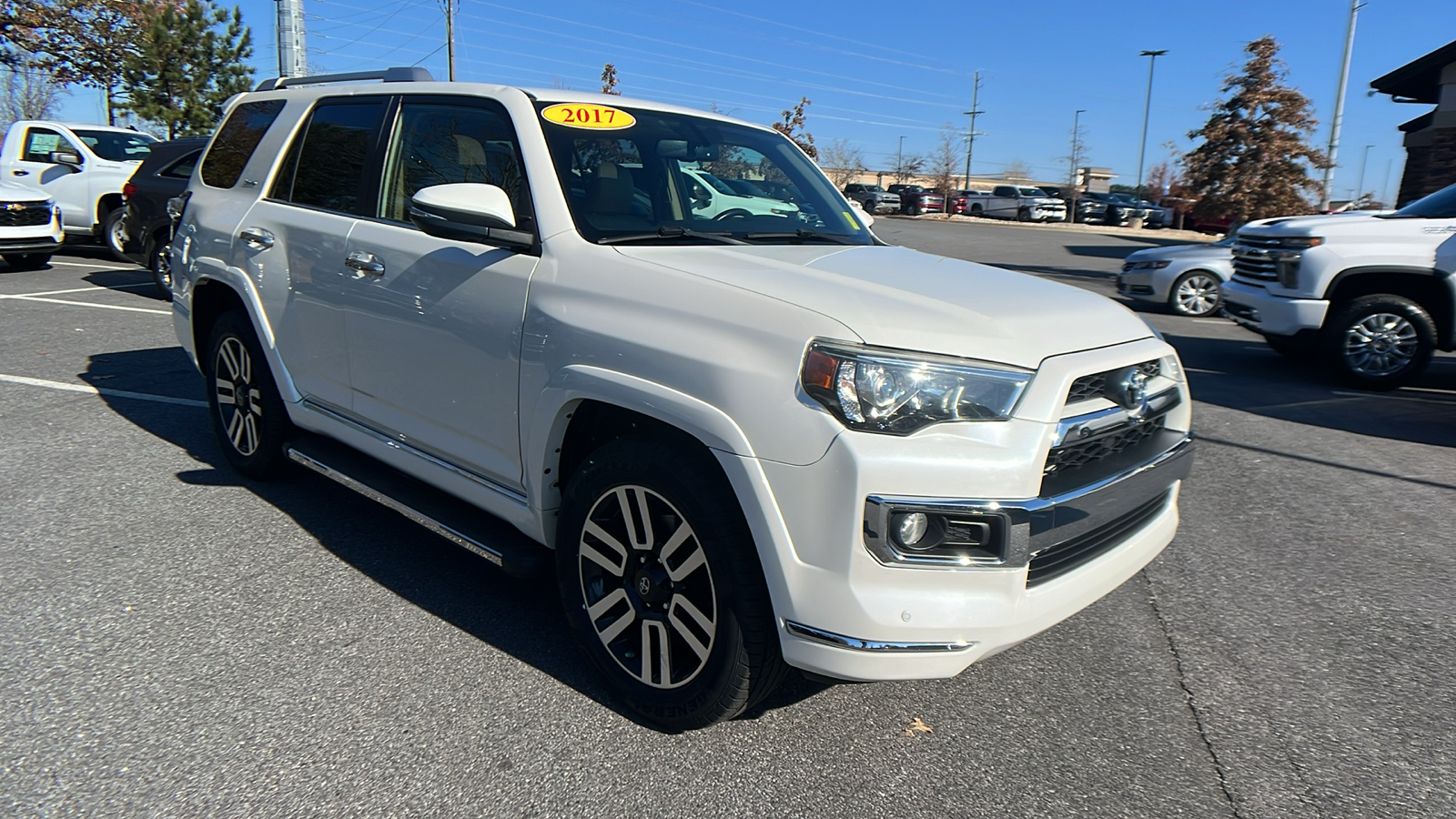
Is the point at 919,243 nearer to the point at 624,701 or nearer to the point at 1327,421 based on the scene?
the point at 1327,421

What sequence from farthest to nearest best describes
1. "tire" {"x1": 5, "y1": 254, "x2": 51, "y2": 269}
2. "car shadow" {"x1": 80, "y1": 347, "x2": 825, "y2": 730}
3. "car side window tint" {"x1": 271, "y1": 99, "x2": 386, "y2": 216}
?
"tire" {"x1": 5, "y1": 254, "x2": 51, "y2": 269}
"car side window tint" {"x1": 271, "y1": 99, "x2": 386, "y2": 216}
"car shadow" {"x1": 80, "y1": 347, "x2": 825, "y2": 730}

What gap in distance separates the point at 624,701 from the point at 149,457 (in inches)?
153

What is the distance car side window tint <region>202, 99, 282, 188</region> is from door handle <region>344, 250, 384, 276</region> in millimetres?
1419

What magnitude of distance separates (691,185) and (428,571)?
195cm

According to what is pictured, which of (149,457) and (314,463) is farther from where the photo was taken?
(149,457)

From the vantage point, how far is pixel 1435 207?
8.35 m

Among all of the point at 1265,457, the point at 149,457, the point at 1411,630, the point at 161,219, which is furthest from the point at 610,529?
the point at 161,219

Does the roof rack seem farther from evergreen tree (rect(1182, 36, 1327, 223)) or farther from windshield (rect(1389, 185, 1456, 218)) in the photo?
evergreen tree (rect(1182, 36, 1327, 223))

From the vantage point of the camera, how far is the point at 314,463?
4156 millimetres

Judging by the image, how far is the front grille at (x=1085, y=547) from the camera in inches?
103

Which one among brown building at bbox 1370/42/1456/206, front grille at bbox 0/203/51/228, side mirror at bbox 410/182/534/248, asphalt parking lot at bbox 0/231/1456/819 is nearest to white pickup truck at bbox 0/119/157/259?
front grille at bbox 0/203/51/228

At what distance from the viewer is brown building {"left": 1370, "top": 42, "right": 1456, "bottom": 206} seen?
1658 cm

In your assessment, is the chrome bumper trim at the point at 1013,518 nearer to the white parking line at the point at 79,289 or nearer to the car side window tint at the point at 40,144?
the white parking line at the point at 79,289

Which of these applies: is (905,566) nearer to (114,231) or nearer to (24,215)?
(24,215)
